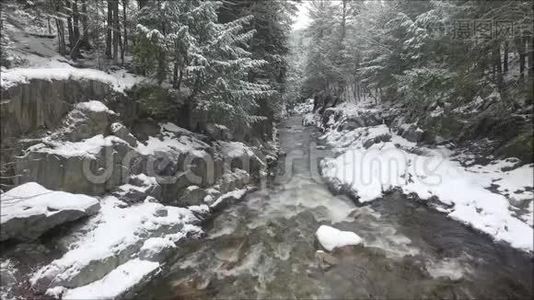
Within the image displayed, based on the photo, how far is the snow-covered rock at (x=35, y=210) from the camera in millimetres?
7629

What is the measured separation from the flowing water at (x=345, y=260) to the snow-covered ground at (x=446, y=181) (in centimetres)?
54

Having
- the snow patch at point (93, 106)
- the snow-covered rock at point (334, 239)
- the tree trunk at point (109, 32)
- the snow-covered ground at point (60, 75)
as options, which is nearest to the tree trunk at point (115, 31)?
the tree trunk at point (109, 32)

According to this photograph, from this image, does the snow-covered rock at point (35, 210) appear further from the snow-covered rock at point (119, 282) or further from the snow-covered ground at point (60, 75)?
the snow-covered ground at point (60, 75)

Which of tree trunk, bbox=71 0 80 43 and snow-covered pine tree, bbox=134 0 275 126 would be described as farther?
tree trunk, bbox=71 0 80 43

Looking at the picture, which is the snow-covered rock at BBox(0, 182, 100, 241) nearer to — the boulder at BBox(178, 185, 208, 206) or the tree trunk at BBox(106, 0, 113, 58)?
the boulder at BBox(178, 185, 208, 206)

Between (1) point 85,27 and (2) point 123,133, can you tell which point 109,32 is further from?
(2) point 123,133

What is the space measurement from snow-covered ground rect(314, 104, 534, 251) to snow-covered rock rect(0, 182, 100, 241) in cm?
972

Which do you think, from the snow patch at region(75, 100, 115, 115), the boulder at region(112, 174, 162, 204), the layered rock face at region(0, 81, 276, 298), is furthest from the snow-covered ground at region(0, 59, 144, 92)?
the boulder at region(112, 174, 162, 204)

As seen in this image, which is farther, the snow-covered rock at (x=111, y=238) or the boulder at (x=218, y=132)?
the boulder at (x=218, y=132)

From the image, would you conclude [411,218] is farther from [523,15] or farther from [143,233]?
[143,233]

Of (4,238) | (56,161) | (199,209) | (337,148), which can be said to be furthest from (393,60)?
(4,238)

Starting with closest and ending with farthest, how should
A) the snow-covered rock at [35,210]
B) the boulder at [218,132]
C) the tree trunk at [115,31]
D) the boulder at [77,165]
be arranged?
→ the snow-covered rock at [35,210] < the boulder at [77,165] < the tree trunk at [115,31] < the boulder at [218,132]

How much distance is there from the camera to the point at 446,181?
41.3 ft

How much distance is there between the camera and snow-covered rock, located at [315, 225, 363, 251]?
31.3 ft
